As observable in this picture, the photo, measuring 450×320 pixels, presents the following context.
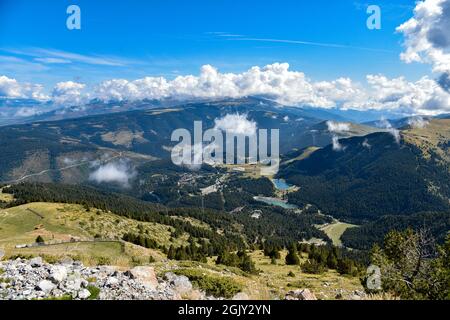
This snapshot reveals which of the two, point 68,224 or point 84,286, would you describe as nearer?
point 84,286

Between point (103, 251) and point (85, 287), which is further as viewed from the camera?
point (103, 251)

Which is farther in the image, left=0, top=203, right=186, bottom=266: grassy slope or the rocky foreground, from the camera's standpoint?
left=0, top=203, right=186, bottom=266: grassy slope

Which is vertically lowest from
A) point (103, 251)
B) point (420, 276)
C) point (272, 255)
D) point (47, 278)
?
point (272, 255)

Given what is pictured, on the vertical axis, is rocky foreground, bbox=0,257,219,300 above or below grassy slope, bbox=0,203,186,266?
above

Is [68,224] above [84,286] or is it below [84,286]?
below

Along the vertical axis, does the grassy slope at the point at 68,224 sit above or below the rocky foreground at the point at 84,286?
below

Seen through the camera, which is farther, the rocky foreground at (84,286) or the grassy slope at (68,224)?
the grassy slope at (68,224)
